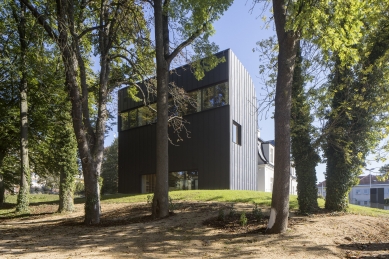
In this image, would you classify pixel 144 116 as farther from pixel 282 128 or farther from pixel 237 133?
pixel 282 128

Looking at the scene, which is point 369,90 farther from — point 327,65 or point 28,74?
point 28,74

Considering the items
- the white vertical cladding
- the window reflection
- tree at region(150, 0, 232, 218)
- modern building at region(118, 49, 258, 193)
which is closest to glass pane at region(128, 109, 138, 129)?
the window reflection

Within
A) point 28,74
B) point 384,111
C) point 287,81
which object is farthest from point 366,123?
point 28,74

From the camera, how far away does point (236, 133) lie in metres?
22.2

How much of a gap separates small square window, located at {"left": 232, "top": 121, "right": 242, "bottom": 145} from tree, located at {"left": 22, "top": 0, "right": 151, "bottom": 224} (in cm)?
852

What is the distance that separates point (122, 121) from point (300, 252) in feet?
76.3

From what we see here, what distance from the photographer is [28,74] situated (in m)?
18.3

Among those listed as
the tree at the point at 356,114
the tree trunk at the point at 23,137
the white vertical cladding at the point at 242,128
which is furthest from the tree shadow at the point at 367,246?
the tree trunk at the point at 23,137

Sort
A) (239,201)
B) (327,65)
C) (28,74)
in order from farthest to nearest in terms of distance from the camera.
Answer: (28,74), (239,201), (327,65)

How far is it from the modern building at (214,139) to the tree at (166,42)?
6.63 metres

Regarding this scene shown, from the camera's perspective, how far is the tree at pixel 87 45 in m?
12.1

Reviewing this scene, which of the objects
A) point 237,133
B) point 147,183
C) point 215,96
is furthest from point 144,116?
point 237,133

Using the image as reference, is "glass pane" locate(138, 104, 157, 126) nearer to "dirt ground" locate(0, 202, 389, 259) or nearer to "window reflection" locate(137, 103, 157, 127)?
"window reflection" locate(137, 103, 157, 127)

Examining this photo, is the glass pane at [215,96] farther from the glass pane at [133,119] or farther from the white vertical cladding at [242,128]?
the glass pane at [133,119]
